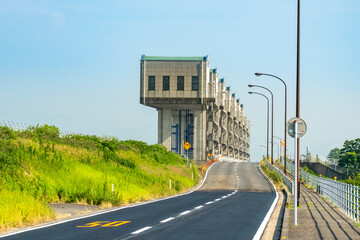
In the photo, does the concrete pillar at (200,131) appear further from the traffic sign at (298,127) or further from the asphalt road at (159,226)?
the traffic sign at (298,127)

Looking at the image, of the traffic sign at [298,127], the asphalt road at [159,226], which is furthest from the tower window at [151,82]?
the traffic sign at [298,127]

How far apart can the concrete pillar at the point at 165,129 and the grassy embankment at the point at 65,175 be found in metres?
37.4

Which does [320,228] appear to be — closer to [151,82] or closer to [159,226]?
[159,226]

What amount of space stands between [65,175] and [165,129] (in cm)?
5646

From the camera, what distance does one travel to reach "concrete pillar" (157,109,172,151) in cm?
8438

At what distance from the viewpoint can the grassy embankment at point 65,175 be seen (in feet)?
59.7

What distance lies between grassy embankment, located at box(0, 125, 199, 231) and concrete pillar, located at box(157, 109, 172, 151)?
3740cm

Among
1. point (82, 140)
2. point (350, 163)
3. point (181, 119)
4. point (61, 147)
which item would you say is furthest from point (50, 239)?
point (350, 163)

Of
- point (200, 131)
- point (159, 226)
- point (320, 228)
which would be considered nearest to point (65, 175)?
point (159, 226)

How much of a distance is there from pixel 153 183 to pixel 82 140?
6.48 metres

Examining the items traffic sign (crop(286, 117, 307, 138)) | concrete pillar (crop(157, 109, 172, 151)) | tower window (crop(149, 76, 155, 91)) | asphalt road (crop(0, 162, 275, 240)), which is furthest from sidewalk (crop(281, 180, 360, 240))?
concrete pillar (crop(157, 109, 172, 151))

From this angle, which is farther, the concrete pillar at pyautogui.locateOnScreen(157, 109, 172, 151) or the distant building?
the concrete pillar at pyautogui.locateOnScreen(157, 109, 172, 151)

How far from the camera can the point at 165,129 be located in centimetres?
8438

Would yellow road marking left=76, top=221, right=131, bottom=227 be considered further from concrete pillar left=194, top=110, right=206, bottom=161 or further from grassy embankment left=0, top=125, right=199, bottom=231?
concrete pillar left=194, top=110, right=206, bottom=161
